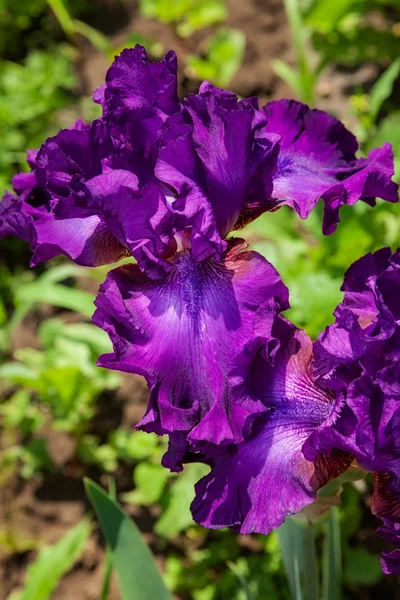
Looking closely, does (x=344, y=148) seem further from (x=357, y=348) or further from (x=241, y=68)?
(x=241, y=68)

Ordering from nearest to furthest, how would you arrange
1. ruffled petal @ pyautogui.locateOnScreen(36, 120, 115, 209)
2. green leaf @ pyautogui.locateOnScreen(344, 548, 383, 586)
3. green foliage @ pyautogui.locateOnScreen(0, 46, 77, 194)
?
ruffled petal @ pyautogui.locateOnScreen(36, 120, 115, 209)
green leaf @ pyautogui.locateOnScreen(344, 548, 383, 586)
green foliage @ pyautogui.locateOnScreen(0, 46, 77, 194)

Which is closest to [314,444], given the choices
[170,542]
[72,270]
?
[170,542]

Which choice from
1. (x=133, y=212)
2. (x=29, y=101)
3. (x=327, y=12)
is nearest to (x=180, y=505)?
(x=133, y=212)

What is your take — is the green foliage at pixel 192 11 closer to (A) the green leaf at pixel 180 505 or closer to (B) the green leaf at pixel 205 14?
(B) the green leaf at pixel 205 14

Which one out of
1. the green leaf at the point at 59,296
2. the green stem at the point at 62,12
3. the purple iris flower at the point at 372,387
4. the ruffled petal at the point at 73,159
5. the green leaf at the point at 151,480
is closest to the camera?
the purple iris flower at the point at 372,387

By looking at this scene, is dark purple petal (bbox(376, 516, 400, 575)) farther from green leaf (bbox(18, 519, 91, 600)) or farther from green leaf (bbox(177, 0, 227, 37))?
green leaf (bbox(177, 0, 227, 37))

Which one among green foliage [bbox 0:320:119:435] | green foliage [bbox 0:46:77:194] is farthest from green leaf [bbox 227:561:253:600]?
green foliage [bbox 0:46:77:194]

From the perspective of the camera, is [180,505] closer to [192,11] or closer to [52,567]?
[52,567]

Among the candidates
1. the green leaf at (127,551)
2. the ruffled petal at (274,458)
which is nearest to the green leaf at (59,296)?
the green leaf at (127,551)
